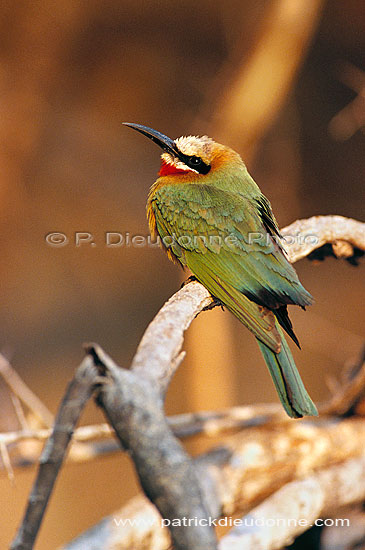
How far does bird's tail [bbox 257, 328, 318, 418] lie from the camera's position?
1.55 meters

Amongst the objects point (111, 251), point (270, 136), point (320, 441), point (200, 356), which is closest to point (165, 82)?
point (270, 136)

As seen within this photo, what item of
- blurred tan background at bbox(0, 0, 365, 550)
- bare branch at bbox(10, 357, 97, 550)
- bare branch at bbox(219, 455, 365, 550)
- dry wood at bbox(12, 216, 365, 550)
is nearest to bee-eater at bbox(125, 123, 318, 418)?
dry wood at bbox(12, 216, 365, 550)

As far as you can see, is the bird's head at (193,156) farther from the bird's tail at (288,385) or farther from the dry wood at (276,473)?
the dry wood at (276,473)

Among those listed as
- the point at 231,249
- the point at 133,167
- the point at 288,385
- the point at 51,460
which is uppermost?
the point at 133,167

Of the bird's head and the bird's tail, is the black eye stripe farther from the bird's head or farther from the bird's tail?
the bird's tail

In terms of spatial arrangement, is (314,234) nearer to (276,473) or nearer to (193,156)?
(193,156)

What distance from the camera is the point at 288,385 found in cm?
163

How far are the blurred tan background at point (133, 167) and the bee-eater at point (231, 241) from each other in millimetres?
1771

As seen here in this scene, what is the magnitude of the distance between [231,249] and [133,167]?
8.50ft

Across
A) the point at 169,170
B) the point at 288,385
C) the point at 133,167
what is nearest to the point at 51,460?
the point at 288,385

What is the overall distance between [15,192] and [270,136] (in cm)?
184

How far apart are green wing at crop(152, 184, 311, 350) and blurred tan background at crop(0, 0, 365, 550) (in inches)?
78.7

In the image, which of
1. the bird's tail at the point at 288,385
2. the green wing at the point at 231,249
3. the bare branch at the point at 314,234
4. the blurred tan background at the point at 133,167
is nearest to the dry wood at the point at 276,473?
the bird's tail at the point at 288,385

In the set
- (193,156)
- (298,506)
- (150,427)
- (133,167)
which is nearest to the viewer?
(150,427)
